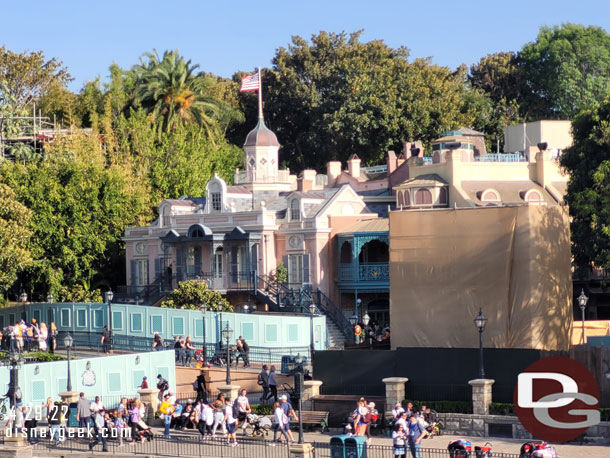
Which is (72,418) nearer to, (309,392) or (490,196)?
(309,392)

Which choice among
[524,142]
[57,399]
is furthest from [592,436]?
[524,142]

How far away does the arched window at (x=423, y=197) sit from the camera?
64312 millimetres

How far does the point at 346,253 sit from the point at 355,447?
31.8 metres

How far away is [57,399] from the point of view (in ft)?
136

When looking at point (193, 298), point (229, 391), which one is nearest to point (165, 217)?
point (193, 298)

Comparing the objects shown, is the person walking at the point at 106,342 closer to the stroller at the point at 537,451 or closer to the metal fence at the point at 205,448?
the metal fence at the point at 205,448

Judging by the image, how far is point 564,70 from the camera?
9744 cm

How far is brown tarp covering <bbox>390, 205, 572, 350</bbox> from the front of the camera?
45.0 m

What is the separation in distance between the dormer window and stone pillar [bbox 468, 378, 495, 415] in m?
27.4

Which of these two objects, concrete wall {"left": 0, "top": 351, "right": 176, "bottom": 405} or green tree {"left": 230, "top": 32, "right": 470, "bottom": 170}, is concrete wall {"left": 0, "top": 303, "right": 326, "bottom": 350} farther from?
green tree {"left": 230, "top": 32, "right": 470, "bottom": 170}

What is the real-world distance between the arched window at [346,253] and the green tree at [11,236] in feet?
49.3

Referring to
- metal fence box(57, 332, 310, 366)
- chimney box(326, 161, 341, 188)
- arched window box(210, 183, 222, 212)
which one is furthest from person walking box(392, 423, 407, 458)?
chimney box(326, 161, 341, 188)

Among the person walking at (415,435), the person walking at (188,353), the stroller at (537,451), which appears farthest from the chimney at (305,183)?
the stroller at (537,451)

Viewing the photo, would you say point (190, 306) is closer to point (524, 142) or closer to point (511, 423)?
point (511, 423)
